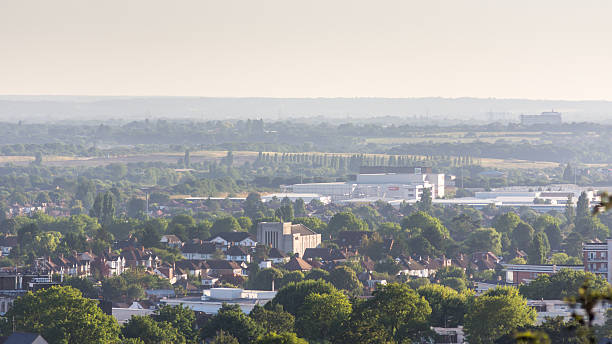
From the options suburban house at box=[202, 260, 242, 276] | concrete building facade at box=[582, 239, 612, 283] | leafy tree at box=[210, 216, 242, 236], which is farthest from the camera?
leafy tree at box=[210, 216, 242, 236]

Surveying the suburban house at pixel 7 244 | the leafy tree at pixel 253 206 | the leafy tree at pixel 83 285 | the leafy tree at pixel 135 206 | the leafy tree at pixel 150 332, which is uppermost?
the leafy tree at pixel 150 332

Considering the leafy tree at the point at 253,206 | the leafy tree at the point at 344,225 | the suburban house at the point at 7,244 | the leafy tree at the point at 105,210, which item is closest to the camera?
the suburban house at the point at 7,244

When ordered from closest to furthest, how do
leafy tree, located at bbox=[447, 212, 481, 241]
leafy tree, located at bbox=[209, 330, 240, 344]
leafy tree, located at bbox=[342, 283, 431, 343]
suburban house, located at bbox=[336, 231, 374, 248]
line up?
leafy tree, located at bbox=[209, 330, 240, 344] < leafy tree, located at bbox=[342, 283, 431, 343] < suburban house, located at bbox=[336, 231, 374, 248] < leafy tree, located at bbox=[447, 212, 481, 241]

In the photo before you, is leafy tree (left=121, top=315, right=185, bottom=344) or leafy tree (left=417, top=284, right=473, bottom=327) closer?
leafy tree (left=121, top=315, right=185, bottom=344)

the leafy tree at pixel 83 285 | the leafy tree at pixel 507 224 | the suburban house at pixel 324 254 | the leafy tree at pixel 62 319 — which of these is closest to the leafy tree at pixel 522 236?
the leafy tree at pixel 507 224

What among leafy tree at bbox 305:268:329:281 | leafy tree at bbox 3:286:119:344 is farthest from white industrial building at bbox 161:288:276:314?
leafy tree at bbox 3:286:119:344

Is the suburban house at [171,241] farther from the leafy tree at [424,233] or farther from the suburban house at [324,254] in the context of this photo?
the leafy tree at [424,233]

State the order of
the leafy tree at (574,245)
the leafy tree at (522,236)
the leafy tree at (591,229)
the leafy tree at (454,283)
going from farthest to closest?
1. the leafy tree at (591,229)
2. the leafy tree at (522,236)
3. the leafy tree at (574,245)
4. the leafy tree at (454,283)

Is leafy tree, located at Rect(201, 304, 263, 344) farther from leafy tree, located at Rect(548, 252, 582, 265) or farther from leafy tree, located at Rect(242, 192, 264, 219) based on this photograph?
leafy tree, located at Rect(242, 192, 264, 219)
